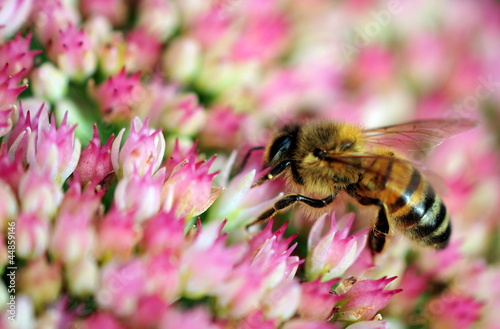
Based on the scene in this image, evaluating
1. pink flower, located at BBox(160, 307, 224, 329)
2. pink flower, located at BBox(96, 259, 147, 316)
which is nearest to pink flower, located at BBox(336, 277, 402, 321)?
pink flower, located at BBox(160, 307, 224, 329)

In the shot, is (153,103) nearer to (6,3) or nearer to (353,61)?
(6,3)

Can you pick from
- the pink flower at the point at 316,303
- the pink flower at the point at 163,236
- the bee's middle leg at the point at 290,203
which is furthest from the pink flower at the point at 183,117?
the pink flower at the point at 316,303

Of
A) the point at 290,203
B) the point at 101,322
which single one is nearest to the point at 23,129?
the point at 101,322

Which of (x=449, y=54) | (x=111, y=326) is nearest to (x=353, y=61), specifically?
(x=449, y=54)

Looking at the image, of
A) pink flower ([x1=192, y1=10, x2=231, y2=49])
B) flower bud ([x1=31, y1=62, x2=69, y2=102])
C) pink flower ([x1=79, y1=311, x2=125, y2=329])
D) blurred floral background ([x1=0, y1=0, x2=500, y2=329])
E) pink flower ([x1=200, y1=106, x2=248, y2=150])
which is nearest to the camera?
pink flower ([x1=79, y1=311, x2=125, y2=329])

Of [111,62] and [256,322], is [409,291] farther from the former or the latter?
[111,62]

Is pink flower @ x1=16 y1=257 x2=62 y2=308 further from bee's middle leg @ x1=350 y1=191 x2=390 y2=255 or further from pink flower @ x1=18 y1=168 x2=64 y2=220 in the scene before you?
bee's middle leg @ x1=350 y1=191 x2=390 y2=255
